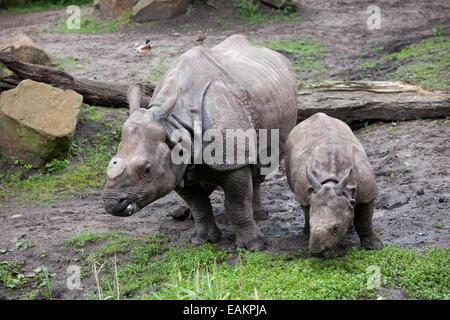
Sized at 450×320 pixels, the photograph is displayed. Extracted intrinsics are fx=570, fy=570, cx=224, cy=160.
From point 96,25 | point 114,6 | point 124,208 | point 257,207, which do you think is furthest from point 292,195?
point 96,25

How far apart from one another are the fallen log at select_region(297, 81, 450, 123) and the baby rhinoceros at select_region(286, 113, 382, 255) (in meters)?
3.19

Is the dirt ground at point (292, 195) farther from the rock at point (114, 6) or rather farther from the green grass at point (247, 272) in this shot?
the rock at point (114, 6)

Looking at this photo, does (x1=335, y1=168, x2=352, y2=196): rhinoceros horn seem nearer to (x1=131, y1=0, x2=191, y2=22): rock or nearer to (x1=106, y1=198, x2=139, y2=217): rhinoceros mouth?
(x1=106, y1=198, x2=139, y2=217): rhinoceros mouth

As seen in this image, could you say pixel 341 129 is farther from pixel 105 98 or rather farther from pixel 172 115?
pixel 105 98

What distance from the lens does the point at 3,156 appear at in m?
8.88

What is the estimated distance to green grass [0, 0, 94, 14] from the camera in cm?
1927

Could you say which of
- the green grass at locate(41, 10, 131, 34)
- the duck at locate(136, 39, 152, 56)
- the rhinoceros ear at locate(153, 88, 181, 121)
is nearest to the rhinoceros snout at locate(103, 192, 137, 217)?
the rhinoceros ear at locate(153, 88, 181, 121)

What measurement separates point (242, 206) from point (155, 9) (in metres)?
11.0

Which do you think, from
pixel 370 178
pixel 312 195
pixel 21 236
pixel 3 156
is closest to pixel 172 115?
pixel 312 195

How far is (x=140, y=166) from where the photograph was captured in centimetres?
494

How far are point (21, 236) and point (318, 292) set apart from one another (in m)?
3.75

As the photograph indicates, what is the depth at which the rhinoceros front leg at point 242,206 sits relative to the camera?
583cm

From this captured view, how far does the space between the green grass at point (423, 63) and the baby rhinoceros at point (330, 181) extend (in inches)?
191

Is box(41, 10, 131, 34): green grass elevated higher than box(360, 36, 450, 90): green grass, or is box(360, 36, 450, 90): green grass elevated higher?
box(41, 10, 131, 34): green grass
